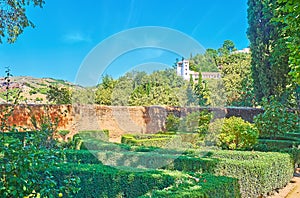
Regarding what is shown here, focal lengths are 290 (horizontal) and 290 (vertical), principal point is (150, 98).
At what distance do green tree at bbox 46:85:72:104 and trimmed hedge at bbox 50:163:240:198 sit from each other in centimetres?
1109

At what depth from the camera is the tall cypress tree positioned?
13211 mm

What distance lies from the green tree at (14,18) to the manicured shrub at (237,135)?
654cm

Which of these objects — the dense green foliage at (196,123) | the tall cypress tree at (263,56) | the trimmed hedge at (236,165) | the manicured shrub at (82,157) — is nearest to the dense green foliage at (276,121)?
the dense green foliage at (196,123)

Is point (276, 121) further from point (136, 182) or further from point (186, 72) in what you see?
point (136, 182)

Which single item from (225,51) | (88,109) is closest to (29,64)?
(88,109)

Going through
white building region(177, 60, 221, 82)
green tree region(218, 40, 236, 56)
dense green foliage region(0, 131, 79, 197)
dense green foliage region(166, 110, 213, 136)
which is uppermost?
green tree region(218, 40, 236, 56)

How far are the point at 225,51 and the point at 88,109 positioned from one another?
81.2 ft

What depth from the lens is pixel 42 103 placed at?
1412 centimetres

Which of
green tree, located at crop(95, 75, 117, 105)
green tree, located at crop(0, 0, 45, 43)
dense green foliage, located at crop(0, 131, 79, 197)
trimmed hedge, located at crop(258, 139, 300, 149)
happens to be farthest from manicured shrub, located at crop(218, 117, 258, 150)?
green tree, located at crop(95, 75, 117, 105)

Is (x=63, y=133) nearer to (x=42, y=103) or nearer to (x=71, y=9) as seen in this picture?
(x=42, y=103)

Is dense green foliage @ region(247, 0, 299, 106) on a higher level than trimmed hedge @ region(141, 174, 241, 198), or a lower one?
higher

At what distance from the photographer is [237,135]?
820cm

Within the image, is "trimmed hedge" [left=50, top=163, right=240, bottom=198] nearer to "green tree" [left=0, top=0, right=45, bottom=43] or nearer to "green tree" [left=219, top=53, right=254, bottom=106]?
"green tree" [left=0, top=0, right=45, bottom=43]

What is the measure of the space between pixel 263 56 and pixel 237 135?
7108mm
